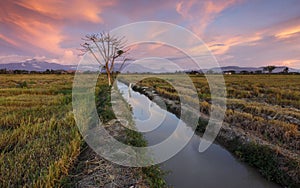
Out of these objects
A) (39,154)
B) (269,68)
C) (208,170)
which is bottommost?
(208,170)

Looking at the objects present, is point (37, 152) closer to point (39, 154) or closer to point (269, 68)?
point (39, 154)

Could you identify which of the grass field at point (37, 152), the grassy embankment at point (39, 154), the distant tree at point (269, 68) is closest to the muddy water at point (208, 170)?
the grassy embankment at point (39, 154)

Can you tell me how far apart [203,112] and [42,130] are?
7625 mm

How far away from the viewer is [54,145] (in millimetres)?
5098

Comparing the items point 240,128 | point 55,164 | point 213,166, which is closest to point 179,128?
point 240,128

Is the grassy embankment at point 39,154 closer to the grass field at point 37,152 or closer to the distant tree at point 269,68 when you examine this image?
the grass field at point 37,152

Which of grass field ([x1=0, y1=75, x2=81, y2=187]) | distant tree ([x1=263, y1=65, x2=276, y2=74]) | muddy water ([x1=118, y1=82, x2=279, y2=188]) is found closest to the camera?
grass field ([x1=0, y1=75, x2=81, y2=187])

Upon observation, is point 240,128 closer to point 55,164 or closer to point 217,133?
point 217,133

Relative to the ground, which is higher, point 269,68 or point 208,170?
point 269,68

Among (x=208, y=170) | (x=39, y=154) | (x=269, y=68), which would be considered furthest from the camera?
(x=269, y=68)

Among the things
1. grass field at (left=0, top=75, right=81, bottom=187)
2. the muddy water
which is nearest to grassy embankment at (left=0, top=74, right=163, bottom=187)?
grass field at (left=0, top=75, right=81, bottom=187)

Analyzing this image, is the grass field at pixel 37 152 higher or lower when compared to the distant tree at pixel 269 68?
lower

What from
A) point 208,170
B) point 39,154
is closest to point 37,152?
point 39,154

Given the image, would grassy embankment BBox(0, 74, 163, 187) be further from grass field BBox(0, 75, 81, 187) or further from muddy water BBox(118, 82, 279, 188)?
muddy water BBox(118, 82, 279, 188)
